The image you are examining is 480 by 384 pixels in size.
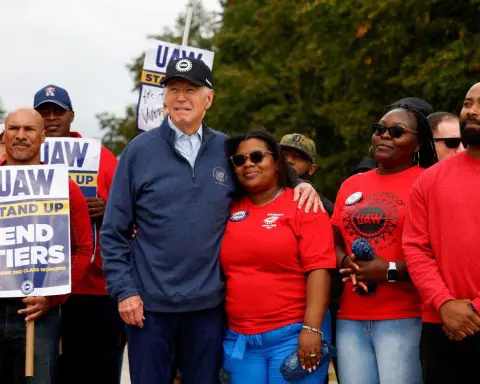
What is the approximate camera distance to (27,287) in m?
5.89

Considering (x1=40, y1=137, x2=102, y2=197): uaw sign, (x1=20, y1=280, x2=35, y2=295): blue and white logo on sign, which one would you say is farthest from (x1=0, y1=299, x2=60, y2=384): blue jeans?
(x1=40, y1=137, x2=102, y2=197): uaw sign

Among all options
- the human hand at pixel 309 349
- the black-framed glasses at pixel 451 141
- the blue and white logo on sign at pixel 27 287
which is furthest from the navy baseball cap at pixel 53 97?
the human hand at pixel 309 349

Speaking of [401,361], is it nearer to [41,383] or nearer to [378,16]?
[41,383]

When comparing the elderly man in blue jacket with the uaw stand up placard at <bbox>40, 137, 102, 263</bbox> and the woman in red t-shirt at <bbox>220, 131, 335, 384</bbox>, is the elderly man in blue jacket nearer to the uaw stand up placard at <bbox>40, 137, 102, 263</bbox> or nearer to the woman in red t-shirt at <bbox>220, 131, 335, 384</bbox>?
the woman in red t-shirt at <bbox>220, 131, 335, 384</bbox>

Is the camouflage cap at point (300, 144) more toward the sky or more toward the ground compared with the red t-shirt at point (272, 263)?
more toward the sky

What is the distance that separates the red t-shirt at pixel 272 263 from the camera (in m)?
5.41

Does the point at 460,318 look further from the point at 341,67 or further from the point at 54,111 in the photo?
the point at 341,67

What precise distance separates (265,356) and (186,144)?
→ 4.61 ft

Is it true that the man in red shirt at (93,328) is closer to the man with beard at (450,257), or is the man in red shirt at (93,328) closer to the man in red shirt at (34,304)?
the man in red shirt at (34,304)

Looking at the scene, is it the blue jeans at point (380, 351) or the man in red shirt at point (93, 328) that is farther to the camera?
the man in red shirt at point (93, 328)

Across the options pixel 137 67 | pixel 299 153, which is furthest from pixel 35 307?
pixel 137 67

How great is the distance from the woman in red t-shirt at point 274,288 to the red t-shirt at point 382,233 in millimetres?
164

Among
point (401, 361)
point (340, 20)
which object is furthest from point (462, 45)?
point (401, 361)

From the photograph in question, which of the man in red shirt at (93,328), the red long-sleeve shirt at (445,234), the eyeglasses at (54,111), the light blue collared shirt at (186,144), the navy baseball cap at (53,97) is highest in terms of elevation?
the navy baseball cap at (53,97)
